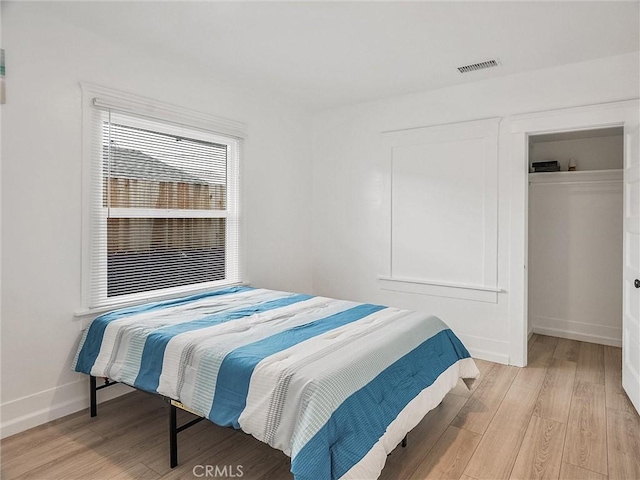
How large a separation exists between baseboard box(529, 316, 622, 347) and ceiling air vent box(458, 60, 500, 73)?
274 cm

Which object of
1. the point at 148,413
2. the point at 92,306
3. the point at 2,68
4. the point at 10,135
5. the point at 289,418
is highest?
the point at 2,68

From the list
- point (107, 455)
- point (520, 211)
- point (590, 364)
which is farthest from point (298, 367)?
point (590, 364)

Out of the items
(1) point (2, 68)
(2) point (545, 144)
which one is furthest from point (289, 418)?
(2) point (545, 144)

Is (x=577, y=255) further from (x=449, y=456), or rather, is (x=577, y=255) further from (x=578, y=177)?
(x=449, y=456)

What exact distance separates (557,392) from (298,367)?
224 cm

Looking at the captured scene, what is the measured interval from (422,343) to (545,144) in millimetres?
3252

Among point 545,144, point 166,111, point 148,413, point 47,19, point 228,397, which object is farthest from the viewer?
point 545,144

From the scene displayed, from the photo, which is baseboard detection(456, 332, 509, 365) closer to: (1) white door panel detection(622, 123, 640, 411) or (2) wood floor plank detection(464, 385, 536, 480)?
(2) wood floor plank detection(464, 385, 536, 480)

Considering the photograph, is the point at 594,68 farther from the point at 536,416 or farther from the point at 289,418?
the point at 289,418

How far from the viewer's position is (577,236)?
423 cm

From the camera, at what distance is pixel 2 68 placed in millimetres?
2252

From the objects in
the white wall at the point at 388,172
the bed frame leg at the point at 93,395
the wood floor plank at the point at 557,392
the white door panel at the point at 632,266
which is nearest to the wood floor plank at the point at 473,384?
the white wall at the point at 388,172

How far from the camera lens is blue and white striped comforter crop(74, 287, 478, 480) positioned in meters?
1.63

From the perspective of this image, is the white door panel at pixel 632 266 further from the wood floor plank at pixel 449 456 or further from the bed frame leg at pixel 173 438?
the bed frame leg at pixel 173 438
